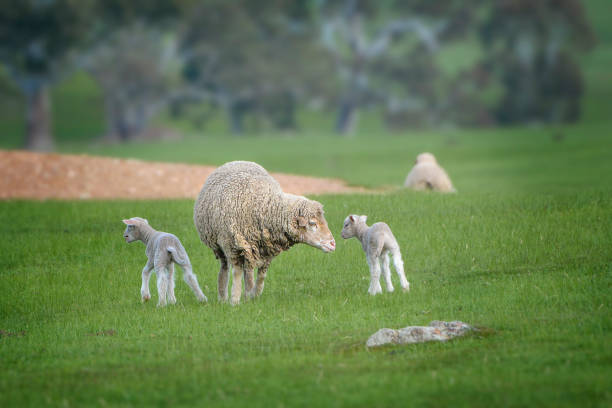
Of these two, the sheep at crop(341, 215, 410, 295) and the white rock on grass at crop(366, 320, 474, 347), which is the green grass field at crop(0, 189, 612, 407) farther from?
the sheep at crop(341, 215, 410, 295)

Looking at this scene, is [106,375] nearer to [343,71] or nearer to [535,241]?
[535,241]

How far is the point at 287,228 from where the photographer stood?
38.0 ft

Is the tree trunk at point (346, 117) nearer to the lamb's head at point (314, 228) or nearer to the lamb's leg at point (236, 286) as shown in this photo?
the lamb's leg at point (236, 286)

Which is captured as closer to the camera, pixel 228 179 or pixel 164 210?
pixel 228 179

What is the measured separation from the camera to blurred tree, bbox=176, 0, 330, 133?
68250 millimetres

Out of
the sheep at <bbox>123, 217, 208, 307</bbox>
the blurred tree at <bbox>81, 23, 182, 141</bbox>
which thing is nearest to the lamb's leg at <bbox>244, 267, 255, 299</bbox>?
the sheep at <bbox>123, 217, 208, 307</bbox>

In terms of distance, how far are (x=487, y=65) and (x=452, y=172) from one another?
39124mm

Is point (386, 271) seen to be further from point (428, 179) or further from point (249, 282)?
point (428, 179)

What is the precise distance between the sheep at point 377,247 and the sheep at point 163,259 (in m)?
2.34

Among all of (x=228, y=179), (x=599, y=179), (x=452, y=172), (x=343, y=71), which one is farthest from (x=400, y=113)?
(x=228, y=179)

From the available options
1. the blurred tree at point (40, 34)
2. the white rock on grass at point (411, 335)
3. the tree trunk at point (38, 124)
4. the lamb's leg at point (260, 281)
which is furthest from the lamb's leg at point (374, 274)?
the tree trunk at point (38, 124)

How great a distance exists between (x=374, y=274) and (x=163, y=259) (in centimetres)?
297

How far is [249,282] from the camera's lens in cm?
1227

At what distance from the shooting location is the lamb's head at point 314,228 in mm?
11391
